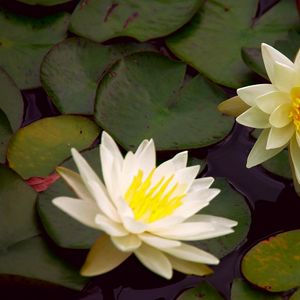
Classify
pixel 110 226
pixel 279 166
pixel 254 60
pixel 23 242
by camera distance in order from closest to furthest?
pixel 110 226, pixel 23 242, pixel 279 166, pixel 254 60

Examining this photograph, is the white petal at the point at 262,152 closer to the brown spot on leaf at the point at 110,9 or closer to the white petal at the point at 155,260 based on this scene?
the white petal at the point at 155,260

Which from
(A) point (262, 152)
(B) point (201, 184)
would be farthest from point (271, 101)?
(B) point (201, 184)

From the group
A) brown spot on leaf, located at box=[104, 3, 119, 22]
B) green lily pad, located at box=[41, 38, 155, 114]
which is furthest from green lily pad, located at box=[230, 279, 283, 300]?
brown spot on leaf, located at box=[104, 3, 119, 22]

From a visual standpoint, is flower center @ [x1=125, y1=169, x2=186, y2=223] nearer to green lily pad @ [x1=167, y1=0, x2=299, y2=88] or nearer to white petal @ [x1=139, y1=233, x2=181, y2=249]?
white petal @ [x1=139, y1=233, x2=181, y2=249]

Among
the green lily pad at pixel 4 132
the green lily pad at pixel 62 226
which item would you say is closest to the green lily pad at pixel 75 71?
the green lily pad at pixel 4 132

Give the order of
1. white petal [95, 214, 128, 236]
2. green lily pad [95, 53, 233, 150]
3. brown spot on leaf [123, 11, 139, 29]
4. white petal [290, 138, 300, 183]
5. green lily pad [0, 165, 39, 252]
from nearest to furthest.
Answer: white petal [95, 214, 128, 236] < green lily pad [0, 165, 39, 252] < white petal [290, 138, 300, 183] < green lily pad [95, 53, 233, 150] < brown spot on leaf [123, 11, 139, 29]

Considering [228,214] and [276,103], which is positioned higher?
[276,103]

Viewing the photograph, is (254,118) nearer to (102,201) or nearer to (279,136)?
(279,136)
